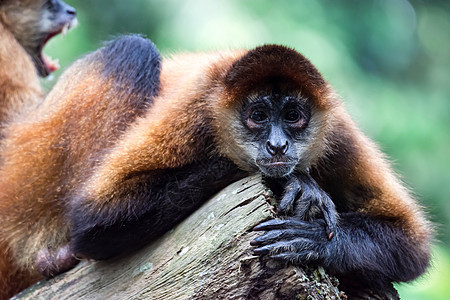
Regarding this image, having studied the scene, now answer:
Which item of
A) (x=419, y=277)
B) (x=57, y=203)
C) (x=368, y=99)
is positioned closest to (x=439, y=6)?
(x=368, y=99)

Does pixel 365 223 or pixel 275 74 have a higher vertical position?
pixel 275 74

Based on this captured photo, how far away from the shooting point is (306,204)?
3734 millimetres

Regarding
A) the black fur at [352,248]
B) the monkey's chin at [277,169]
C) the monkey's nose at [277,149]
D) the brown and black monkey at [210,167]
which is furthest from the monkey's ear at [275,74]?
the black fur at [352,248]

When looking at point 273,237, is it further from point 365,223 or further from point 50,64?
point 50,64

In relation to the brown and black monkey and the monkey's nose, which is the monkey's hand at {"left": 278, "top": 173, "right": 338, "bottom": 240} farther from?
the monkey's nose

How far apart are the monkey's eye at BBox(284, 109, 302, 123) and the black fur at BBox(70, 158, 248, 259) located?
0.50 metres

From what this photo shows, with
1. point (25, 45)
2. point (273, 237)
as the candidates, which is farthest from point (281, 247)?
point (25, 45)

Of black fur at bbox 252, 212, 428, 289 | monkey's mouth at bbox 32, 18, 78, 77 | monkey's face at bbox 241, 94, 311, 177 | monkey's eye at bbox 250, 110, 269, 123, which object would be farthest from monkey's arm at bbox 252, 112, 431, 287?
monkey's mouth at bbox 32, 18, 78, 77

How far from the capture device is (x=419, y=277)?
446 centimetres

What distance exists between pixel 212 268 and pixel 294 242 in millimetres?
554

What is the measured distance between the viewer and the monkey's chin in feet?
12.9

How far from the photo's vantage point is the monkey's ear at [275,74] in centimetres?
405

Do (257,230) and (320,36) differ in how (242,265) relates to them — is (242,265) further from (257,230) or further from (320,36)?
(320,36)

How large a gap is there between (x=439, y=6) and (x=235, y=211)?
9579 mm
